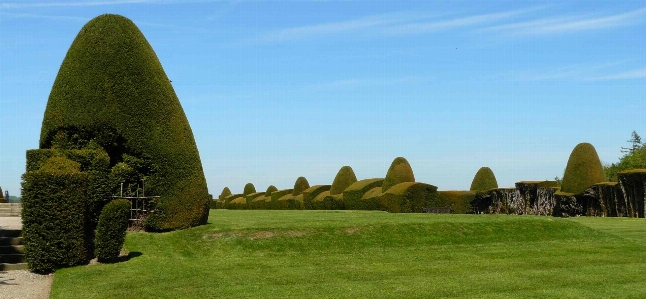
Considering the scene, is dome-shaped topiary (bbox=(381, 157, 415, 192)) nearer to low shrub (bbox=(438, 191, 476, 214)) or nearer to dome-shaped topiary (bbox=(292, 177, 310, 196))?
low shrub (bbox=(438, 191, 476, 214))

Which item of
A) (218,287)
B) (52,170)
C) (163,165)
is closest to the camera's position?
(218,287)

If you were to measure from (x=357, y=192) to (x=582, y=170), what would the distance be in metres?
14.0

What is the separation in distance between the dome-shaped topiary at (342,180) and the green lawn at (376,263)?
2756 centimetres

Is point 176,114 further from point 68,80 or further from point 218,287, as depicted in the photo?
point 218,287

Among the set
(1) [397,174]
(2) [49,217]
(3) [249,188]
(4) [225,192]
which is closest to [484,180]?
(1) [397,174]

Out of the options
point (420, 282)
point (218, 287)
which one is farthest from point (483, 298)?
point (218, 287)

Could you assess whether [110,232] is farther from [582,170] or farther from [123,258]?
[582,170]

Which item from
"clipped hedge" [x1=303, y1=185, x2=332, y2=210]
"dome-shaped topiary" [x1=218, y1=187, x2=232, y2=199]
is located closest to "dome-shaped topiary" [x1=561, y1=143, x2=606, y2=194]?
"clipped hedge" [x1=303, y1=185, x2=332, y2=210]

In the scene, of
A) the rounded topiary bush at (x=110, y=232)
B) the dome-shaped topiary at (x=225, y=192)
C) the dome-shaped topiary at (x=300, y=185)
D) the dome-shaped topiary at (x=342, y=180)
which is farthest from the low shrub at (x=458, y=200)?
the dome-shaped topiary at (x=225, y=192)

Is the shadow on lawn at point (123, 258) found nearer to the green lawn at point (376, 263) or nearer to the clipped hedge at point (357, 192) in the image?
the green lawn at point (376, 263)

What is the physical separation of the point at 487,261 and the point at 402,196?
2205cm

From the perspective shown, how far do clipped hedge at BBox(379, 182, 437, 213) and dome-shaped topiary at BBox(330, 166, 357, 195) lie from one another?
1019cm

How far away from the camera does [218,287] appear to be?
45.1ft

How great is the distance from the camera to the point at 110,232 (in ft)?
55.6
